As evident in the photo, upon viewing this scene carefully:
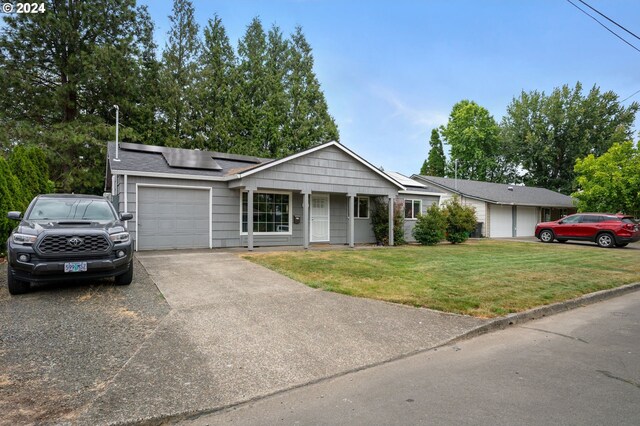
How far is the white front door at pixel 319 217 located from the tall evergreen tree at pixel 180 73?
13951 millimetres

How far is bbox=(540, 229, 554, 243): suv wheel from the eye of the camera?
20562 millimetres

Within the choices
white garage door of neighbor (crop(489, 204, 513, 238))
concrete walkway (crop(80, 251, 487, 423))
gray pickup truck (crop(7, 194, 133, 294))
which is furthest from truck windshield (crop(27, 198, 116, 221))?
white garage door of neighbor (crop(489, 204, 513, 238))

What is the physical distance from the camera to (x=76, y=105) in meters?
21.5

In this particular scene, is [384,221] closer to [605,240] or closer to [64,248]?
[605,240]

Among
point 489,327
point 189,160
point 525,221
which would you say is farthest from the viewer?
point 525,221

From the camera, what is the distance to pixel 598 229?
1833cm

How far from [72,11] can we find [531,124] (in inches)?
1684

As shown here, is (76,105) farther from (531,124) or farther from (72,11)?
(531,124)

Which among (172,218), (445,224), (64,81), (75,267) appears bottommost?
(75,267)

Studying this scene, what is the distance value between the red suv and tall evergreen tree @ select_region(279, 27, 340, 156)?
58.0 feet

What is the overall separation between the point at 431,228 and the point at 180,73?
21978mm

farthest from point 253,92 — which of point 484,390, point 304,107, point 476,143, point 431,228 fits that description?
point 484,390

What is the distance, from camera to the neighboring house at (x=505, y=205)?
82.8 feet

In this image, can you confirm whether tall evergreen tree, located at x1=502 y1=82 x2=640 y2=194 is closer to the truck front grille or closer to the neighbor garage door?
the neighbor garage door
